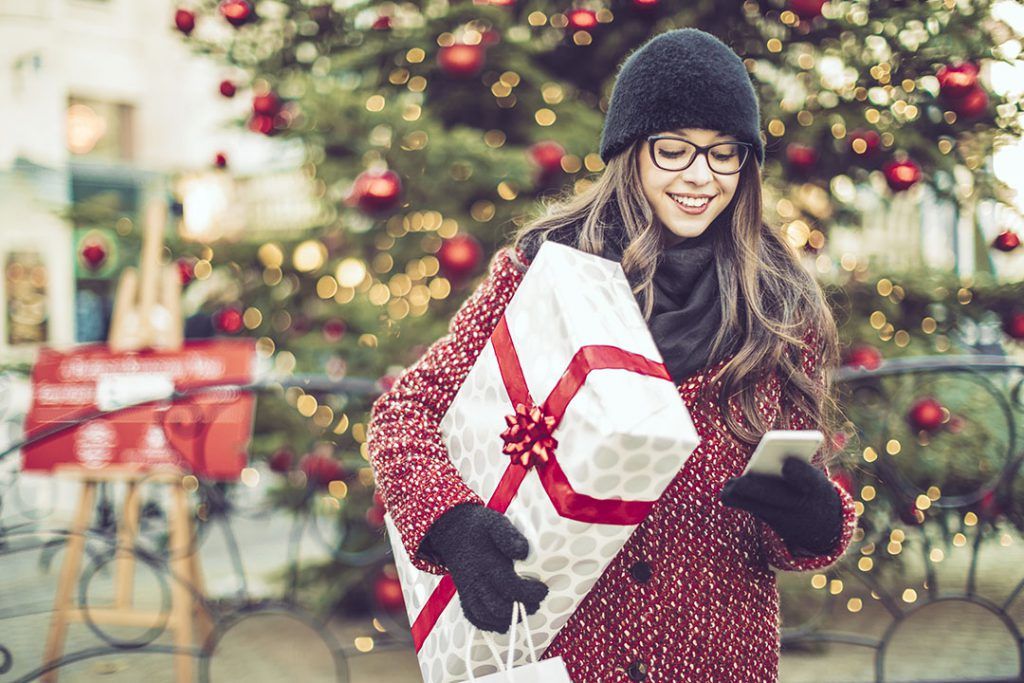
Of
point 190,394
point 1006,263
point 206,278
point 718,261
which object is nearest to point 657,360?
point 718,261

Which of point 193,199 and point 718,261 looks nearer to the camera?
point 718,261

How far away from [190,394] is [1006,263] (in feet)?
13.1

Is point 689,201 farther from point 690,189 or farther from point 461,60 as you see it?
point 461,60

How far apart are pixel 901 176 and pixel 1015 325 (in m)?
0.90

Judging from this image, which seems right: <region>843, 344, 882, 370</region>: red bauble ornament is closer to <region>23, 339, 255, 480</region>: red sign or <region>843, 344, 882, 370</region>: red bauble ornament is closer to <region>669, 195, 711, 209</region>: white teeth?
<region>669, 195, 711, 209</region>: white teeth

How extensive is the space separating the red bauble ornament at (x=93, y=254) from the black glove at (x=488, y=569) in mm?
3554

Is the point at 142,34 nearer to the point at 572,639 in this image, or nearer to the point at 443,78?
the point at 443,78

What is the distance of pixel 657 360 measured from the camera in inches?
56.0

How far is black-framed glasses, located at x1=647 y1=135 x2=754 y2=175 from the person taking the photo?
5.76ft

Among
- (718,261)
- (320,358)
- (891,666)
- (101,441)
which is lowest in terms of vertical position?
(891,666)

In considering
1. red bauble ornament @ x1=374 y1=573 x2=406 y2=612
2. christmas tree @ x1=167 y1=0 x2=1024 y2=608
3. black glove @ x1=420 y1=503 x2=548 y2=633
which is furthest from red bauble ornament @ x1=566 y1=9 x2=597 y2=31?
black glove @ x1=420 y1=503 x2=548 y2=633

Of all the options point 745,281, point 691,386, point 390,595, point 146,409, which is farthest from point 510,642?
point 146,409

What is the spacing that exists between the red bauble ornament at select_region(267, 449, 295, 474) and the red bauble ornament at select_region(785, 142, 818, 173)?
262cm

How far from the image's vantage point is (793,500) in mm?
1521
